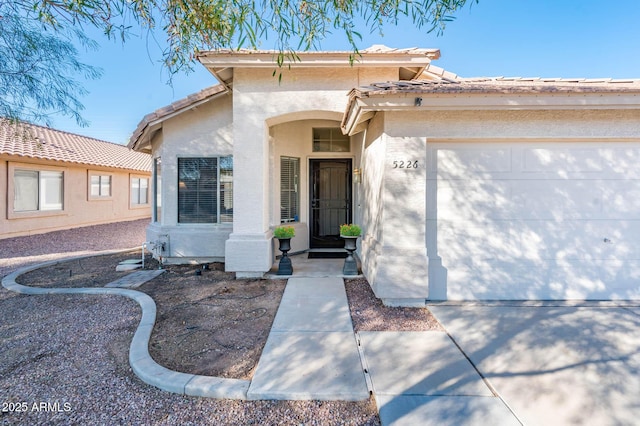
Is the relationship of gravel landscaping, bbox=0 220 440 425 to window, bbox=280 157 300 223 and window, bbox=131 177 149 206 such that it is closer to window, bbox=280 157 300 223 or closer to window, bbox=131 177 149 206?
window, bbox=280 157 300 223

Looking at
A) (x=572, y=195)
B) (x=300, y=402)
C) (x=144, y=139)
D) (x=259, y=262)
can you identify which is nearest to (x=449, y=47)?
(x=572, y=195)

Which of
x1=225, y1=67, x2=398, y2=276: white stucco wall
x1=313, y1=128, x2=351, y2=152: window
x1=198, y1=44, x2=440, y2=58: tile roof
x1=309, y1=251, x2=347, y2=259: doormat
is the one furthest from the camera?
x1=313, y1=128, x2=351, y2=152: window

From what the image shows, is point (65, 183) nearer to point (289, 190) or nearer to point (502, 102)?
point (289, 190)

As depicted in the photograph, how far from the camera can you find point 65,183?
49.2ft

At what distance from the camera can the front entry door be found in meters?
9.86

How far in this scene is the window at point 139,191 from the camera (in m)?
20.7

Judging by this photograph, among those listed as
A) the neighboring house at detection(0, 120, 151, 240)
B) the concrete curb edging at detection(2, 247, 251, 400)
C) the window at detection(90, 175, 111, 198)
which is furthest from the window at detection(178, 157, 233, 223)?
the window at detection(90, 175, 111, 198)

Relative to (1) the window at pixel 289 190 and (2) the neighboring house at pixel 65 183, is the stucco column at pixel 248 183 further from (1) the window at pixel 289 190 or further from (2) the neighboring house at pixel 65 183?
(2) the neighboring house at pixel 65 183

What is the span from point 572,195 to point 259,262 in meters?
6.02

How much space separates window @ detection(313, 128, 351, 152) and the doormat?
3154mm

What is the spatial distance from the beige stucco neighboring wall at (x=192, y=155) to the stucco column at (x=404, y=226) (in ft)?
Answer: 15.1

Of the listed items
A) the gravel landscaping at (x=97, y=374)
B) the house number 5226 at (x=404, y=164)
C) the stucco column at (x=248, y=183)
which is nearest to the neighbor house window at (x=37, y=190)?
the gravel landscaping at (x=97, y=374)

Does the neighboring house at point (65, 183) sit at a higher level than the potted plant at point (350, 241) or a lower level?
higher

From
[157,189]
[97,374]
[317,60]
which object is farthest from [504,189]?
[157,189]
